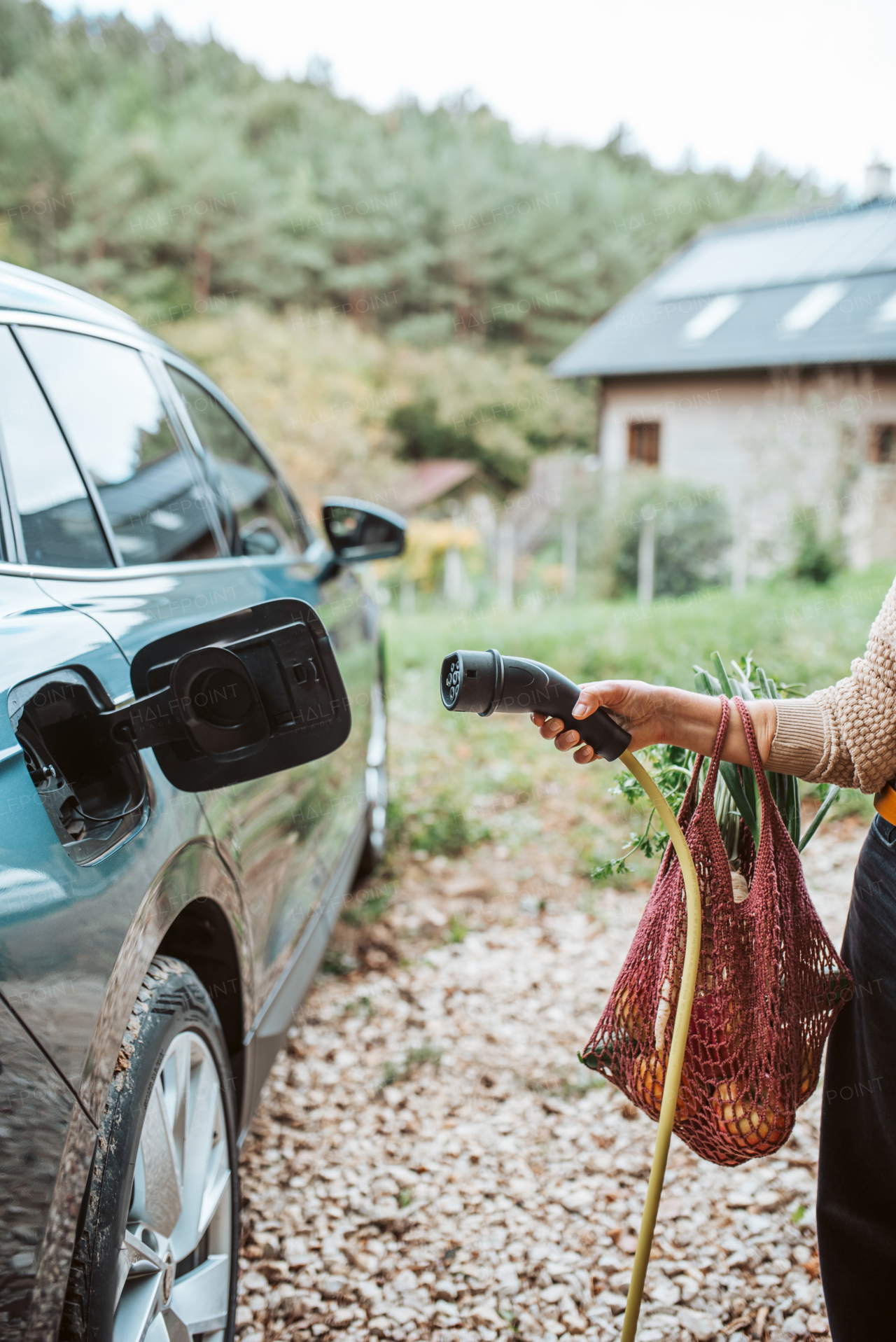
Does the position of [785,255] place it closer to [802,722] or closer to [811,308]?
[811,308]

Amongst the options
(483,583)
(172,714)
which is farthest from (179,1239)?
(483,583)

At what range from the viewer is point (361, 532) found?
3467 millimetres

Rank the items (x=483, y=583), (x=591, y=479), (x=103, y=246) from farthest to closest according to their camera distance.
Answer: (x=103, y=246), (x=483, y=583), (x=591, y=479)

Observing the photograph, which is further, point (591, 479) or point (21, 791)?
point (591, 479)

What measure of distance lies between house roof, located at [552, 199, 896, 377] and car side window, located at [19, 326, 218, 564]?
51.1 ft

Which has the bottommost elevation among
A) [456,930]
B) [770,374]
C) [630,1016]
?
[456,930]

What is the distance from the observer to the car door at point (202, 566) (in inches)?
72.3

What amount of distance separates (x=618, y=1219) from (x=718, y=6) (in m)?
16.0

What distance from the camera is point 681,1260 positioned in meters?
2.23

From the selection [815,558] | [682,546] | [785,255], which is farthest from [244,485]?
[785,255]

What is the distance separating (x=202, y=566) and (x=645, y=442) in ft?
66.7

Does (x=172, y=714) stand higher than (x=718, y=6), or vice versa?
(x=718, y=6)

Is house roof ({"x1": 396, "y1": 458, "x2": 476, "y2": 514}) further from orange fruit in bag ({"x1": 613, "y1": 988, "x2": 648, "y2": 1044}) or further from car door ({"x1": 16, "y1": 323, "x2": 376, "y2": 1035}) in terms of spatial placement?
orange fruit in bag ({"x1": 613, "y1": 988, "x2": 648, "y2": 1044})

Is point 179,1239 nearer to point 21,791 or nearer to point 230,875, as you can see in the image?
point 230,875
